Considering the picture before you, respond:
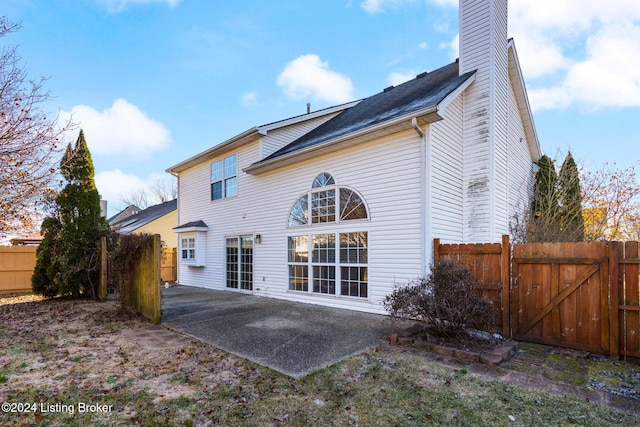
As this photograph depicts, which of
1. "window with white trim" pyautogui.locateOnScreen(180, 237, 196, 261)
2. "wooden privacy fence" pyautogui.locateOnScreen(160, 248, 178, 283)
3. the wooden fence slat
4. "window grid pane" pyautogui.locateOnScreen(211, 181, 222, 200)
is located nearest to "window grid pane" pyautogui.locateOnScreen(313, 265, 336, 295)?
the wooden fence slat

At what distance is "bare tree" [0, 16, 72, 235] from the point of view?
5.35 metres

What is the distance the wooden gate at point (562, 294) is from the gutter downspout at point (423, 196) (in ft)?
5.55

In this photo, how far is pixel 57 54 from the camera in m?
7.54

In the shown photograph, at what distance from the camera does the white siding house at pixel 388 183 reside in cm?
709

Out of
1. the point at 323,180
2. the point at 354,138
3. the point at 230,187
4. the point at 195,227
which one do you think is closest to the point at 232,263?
the point at 195,227

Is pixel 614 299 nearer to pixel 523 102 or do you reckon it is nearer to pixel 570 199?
pixel 523 102

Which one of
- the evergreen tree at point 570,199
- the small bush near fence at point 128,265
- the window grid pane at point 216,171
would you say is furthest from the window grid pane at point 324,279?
the evergreen tree at point 570,199

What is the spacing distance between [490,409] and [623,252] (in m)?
3.19

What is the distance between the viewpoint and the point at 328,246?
8.52m

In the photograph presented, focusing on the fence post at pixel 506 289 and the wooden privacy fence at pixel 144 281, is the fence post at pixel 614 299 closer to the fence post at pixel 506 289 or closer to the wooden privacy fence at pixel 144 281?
the fence post at pixel 506 289

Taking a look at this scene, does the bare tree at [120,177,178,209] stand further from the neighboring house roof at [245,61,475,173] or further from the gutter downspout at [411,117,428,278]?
the gutter downspout at [411,117,428,278]

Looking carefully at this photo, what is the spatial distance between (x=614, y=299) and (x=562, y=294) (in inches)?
23.5

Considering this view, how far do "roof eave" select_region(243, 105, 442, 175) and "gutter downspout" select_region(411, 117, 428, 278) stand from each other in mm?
194

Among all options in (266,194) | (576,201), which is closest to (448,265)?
(266,194)
